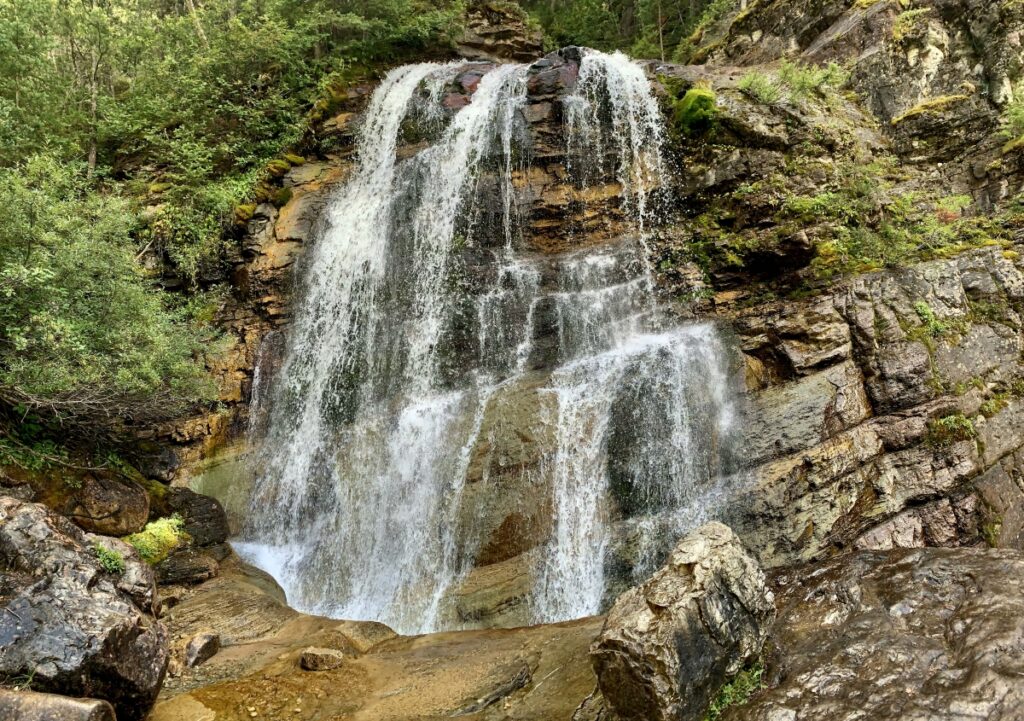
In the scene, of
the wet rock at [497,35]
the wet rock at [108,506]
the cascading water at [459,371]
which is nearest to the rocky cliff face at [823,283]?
the cascading water at [459,371]

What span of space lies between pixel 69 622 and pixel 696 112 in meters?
14.8

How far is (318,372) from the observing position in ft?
46.6

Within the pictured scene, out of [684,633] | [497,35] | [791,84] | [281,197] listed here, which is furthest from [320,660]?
[497,35]

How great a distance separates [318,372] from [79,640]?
8.93 metres

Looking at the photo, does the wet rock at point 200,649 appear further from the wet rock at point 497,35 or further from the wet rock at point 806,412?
the wet rock at point 497,35

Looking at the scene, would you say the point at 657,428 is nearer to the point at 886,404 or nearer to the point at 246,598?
the point at 886,404

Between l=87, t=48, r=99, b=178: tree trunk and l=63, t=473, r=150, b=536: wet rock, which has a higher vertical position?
l=87, t=48, r=99, b=178: tree trunk

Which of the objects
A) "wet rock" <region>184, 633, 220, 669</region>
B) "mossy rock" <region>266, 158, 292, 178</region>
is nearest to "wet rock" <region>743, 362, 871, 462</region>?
"wet rock" <region>184, 633, 220, 669</region>

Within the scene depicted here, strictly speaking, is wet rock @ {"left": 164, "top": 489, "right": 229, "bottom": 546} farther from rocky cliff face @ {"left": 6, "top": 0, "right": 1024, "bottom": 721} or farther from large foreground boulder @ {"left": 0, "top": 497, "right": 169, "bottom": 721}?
large foreground boulder @ {"left": 0, "top": 497, "right": 169, "bottom": 721}

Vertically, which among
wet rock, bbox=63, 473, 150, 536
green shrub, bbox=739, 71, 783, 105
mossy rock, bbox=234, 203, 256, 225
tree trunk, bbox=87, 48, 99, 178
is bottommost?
wet rock, bbox=63, 473, 150, 536

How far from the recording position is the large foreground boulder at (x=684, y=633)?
4836mm

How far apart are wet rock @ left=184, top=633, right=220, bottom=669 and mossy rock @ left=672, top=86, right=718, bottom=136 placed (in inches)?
553

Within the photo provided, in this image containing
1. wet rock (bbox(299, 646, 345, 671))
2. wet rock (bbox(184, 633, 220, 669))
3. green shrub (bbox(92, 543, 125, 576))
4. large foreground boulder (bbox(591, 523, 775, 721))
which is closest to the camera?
large foreground boulder (bbox(591, 523, 775, 721))

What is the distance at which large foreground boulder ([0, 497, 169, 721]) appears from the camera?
541 centimetres
